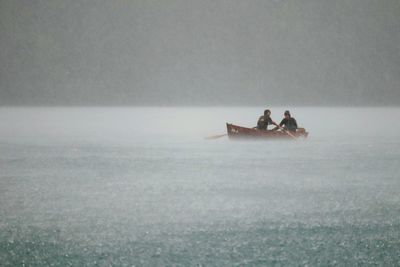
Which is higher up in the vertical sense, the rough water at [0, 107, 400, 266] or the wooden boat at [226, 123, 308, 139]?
the wooden boat at [226, 123, 308, 139]

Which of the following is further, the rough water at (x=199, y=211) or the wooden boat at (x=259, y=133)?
the wooden boat at (x=259, y=133)

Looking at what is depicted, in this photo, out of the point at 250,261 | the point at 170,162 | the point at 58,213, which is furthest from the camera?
the point at 170,162

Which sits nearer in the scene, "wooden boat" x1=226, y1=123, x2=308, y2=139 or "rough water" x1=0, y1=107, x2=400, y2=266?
"rough water" x1=0, y1=107, x2=400, y2=266

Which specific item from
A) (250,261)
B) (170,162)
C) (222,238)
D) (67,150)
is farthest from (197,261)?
(67,150)

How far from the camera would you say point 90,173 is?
23.8 metres

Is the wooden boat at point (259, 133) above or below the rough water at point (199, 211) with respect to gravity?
above

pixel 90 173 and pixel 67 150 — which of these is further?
pixel 67 150

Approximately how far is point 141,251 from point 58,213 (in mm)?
4078

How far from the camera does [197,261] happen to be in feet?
36.4

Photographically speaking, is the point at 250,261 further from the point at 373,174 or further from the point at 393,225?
the point at 373,174

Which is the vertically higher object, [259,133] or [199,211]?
[259,133]

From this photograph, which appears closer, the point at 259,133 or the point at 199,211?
the point at 199,211

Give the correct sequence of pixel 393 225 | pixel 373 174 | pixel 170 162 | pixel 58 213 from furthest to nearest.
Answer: pixel 170 162, pixel 373 174, pixel 58 213, pixel 393 225

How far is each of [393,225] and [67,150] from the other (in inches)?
912
